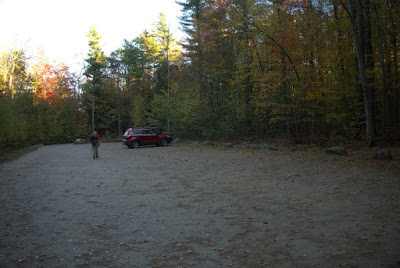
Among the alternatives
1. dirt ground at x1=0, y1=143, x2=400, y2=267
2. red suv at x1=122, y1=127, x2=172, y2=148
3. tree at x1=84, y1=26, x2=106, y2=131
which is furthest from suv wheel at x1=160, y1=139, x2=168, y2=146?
tree at x1=84, y1=26, x2=106, y2=131

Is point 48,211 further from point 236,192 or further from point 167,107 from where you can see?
point 167,107

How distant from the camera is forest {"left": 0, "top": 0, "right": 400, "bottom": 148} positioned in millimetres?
15258

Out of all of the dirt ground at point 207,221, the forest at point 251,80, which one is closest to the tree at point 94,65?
the forest at point 251,80

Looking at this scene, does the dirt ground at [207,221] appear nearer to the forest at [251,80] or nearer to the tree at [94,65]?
the forest at [251,80]

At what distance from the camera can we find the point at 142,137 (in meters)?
23.5

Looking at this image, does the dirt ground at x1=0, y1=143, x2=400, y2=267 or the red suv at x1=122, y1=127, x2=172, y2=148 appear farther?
the red suv at x1=122, y1=127, x2=172, y2=148

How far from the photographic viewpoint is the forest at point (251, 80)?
15258mm

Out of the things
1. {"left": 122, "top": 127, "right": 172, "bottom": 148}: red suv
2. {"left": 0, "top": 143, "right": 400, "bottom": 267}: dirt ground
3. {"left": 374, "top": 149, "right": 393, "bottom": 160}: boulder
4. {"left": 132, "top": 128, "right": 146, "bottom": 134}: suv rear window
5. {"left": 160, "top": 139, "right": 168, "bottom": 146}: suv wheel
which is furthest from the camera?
{"left": 160, "top": 139, "right": 168, "bottom": 146}: suv wheel

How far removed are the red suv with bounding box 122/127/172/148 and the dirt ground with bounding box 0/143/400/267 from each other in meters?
14.5

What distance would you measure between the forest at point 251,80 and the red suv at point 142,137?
4.58 m

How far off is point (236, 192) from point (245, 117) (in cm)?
1588

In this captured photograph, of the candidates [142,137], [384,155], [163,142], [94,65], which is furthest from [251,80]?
[94,65]

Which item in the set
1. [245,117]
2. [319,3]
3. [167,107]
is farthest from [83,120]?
[319,3]

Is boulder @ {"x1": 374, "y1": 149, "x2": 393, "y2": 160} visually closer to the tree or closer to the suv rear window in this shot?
the suv rear window
